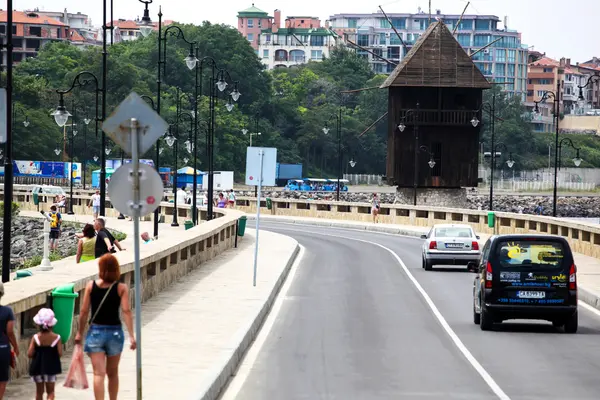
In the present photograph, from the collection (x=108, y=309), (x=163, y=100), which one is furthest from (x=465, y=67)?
(x=108, y=309)

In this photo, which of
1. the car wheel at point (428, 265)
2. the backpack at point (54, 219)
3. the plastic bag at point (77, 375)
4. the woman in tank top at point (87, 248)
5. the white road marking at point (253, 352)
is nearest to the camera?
the plastic bag at point (77, 375)

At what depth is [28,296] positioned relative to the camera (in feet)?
47.8

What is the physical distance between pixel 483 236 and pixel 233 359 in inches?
1647

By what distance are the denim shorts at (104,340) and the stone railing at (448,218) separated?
30.7 meters

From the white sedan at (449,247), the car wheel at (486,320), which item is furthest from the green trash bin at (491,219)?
the car wheel at (486,320)

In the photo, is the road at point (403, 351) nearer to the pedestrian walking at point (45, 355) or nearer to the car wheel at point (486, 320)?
the car wheel at point (486, 320)

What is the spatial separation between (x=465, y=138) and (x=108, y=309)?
81.9 m

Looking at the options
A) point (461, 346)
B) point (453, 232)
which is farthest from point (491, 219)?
point (461, 346)

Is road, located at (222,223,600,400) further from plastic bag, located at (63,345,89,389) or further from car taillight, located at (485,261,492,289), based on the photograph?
plastic bag, located at (63,345,89,389)

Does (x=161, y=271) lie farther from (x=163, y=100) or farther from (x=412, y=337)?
(x=163, y=100)

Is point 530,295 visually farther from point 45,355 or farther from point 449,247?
point 449,247

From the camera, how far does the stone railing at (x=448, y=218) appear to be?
4425 cm

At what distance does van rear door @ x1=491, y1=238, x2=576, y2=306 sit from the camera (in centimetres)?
2162

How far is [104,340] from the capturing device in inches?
473
